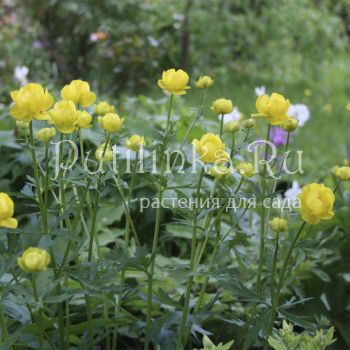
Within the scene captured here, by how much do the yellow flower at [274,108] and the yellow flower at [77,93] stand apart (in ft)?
0.89

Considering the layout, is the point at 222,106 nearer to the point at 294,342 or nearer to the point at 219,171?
the point at 219,171

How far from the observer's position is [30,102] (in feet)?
2.85

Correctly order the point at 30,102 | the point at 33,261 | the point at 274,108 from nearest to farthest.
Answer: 1. the point at 33,261
2. the point at 30,102
3. the point at 274,108

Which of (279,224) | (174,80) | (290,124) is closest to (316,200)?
(279,224)

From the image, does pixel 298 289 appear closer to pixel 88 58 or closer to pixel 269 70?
pixel 88 58

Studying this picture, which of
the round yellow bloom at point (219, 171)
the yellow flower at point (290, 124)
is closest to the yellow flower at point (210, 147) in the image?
the round yellow bloom at point (219, 171)

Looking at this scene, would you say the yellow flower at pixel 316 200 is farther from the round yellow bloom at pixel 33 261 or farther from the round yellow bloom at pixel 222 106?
the round yellow bloom at pixel 33 261

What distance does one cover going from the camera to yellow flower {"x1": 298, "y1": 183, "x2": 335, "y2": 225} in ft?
2.89

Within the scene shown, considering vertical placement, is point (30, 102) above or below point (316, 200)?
above

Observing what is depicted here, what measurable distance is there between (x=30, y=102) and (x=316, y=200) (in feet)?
1.39

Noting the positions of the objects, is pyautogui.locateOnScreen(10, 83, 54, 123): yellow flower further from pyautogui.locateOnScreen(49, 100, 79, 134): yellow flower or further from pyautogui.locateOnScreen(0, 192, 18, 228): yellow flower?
pyautogui.locateOnScreen(0, 192, 18, 228): yellow flower

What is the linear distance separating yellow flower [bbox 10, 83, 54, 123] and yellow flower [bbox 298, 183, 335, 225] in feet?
1.28

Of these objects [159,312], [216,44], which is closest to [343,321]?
[159,312]

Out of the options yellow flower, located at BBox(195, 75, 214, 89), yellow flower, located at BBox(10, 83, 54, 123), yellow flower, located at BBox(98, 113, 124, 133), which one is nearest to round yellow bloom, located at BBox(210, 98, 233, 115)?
yellow flower, located at BBox(195, 75, 214, 89)
